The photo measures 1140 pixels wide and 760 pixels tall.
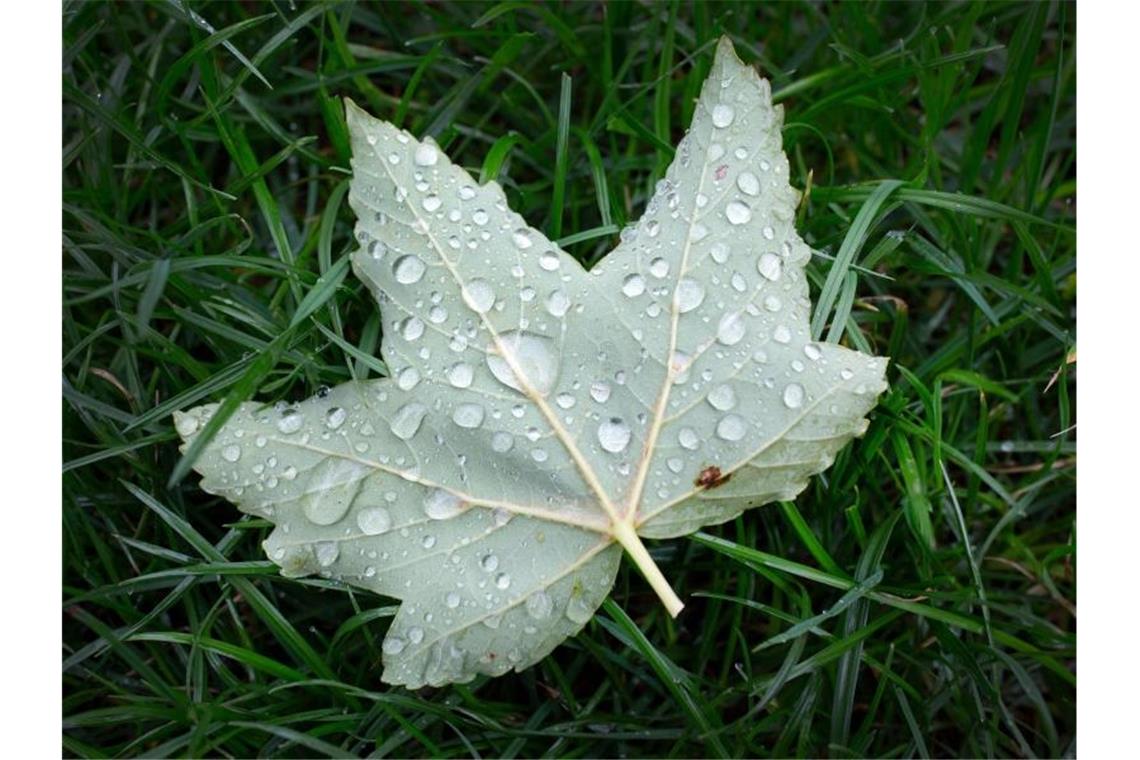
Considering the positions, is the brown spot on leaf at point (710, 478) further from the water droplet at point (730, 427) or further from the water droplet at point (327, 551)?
the water droplet at point (327, 551)

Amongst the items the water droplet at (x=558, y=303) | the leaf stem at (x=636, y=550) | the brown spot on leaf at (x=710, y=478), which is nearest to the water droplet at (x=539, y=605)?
the leaf stem at (x=636, y=550)

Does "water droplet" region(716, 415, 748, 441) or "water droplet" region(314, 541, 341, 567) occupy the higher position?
"water droplet" region(716, 415, 748, 441)

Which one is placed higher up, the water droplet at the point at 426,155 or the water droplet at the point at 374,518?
the water droplet at the point at 426,155

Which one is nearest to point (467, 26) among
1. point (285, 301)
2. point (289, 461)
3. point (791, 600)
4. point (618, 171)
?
point (618, 171)

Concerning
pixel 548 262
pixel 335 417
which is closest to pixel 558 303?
pixel 548 262

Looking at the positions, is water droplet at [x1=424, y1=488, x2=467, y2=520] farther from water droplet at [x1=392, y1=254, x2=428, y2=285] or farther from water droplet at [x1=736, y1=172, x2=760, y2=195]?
water droplet at [x1=736, y1=172, x2=760, y2=195]

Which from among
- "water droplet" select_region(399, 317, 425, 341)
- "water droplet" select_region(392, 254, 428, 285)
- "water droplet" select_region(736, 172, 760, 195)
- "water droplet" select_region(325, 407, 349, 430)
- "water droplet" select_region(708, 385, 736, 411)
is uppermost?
"water droplet" select_region(736, 172, 760, 195)

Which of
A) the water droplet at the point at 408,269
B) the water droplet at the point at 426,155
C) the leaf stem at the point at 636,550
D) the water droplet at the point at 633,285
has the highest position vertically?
the water droplet at the point at 426,155

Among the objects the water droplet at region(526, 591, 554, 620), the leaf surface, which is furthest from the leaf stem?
the water droplet at region(526, 591, 554, 620)
